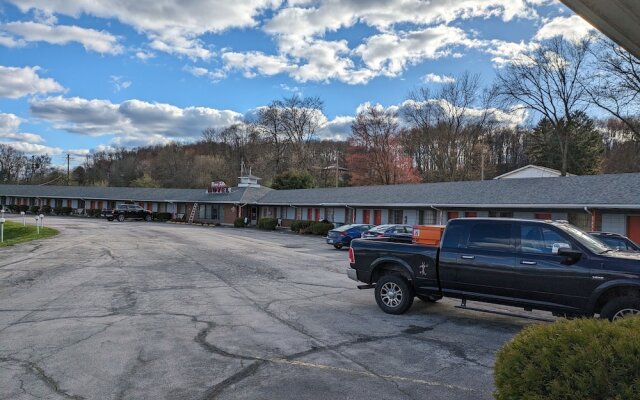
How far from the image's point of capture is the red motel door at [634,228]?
2256cm

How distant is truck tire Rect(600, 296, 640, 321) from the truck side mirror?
2.50ft

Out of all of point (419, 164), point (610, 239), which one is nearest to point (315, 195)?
point (419, 164)

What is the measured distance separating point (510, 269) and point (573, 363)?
17.4 ft

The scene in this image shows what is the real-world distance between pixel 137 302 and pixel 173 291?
1472 millimetres

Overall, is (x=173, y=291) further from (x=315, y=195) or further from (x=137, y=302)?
(x=315, y=195)

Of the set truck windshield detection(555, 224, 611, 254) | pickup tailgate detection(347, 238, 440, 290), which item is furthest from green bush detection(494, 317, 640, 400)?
pickup tailgate detection(347, 238, 440, 290)

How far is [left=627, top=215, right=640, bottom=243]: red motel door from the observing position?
74.0 feet

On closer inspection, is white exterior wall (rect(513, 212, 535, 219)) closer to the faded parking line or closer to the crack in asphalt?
the faded parking line

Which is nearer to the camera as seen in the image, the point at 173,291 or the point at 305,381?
the point at 305,381

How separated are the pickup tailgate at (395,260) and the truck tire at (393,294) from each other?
0.74 feet

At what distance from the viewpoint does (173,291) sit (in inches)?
455

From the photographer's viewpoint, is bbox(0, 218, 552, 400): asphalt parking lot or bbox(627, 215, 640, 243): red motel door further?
bbox(627, 215, 640, 243): red motel door

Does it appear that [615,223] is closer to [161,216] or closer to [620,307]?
[620,307]

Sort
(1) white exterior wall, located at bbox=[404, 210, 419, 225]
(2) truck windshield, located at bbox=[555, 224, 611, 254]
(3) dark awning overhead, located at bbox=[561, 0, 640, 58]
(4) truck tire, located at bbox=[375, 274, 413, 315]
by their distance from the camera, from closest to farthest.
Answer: (3) dark awning overhead, located at bbox=[561, 0, 640, 58]
(2) truck windshield, located at bbox=[555, 224, 611, 254]
(4) truck tire, located at bbox=[375, 274, 413, 315]
(1) white exterior wall, located at bbox=[404, 210, 419, 225]
